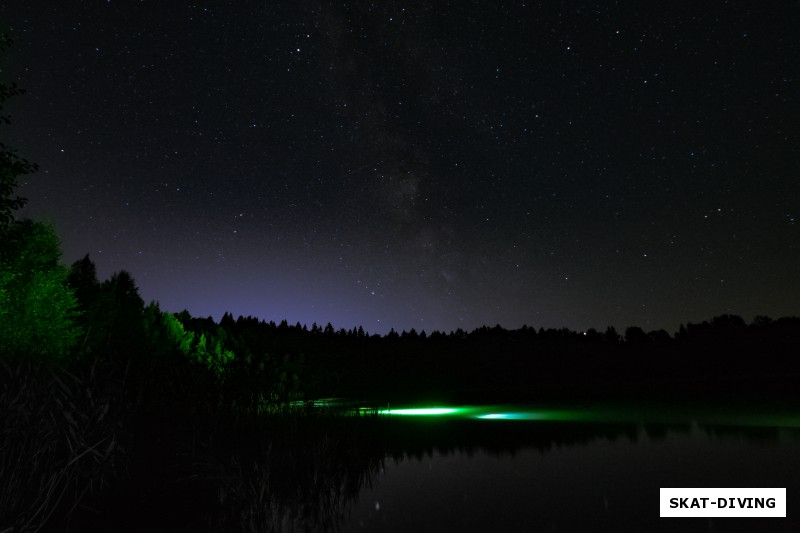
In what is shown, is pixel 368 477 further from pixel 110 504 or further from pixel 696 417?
pixel 696 417

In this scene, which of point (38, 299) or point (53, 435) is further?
point (38, 299)

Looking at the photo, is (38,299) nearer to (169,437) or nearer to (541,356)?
(169,437)

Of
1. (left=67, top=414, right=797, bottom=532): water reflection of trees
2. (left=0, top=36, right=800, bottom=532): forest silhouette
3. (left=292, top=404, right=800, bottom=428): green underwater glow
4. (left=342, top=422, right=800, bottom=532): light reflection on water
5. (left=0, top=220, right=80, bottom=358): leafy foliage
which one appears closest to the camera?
(left=0, top=36, right=800, bottom=532): forest silhouette

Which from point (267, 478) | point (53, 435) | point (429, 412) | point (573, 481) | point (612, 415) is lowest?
point (429, 412)

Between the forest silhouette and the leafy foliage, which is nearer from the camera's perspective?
the forest silhouette

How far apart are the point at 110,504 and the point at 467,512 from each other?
5857mm

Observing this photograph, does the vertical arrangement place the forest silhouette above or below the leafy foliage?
below

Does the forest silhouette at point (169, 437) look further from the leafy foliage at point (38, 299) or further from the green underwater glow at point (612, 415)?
the leafy foliage at point (38, 299)

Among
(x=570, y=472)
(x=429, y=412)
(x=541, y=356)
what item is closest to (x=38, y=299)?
(x=429, y=412)

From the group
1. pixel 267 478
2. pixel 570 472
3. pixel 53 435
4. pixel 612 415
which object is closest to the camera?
pixel 53 435

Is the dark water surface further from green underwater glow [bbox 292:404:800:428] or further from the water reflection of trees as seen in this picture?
the water reflection of trees

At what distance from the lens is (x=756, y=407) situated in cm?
2964

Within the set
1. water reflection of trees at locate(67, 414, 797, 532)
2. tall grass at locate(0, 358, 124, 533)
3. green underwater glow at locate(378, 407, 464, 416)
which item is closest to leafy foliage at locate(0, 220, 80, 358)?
green underwater glow at locate(378, 407, 464, 416)

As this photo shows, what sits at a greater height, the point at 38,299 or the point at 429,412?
the point at 38,299
